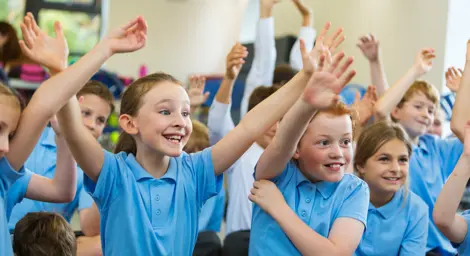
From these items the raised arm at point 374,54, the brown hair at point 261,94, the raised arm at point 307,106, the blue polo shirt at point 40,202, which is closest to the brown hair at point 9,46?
the blue polo shirt at point 40,202

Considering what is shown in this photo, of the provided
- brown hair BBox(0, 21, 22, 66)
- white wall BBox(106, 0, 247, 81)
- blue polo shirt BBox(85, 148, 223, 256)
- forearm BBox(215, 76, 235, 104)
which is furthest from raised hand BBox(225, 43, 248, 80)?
white wall BBox(106, 0, 247, 81)

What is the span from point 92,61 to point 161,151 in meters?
0.34

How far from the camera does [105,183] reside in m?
1.78

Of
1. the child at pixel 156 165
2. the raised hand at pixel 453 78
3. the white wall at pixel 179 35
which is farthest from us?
the white wall at pixel 179 35

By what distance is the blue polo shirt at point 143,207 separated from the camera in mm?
1784

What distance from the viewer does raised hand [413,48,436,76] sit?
2.96 metres

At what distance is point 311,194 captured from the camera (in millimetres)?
1907

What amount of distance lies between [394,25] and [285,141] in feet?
16.5

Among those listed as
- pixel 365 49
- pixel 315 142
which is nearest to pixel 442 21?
pixel 365 49

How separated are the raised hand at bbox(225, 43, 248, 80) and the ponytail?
0.60 metres

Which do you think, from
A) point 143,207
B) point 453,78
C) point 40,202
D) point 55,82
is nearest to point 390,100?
point 453,78

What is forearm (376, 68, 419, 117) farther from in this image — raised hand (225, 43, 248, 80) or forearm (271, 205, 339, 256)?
forearm (271, 205, 339, 256)

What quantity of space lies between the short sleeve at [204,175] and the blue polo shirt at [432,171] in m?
1.44

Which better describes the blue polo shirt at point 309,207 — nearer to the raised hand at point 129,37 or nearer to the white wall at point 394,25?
the raised hand at point 129,37
